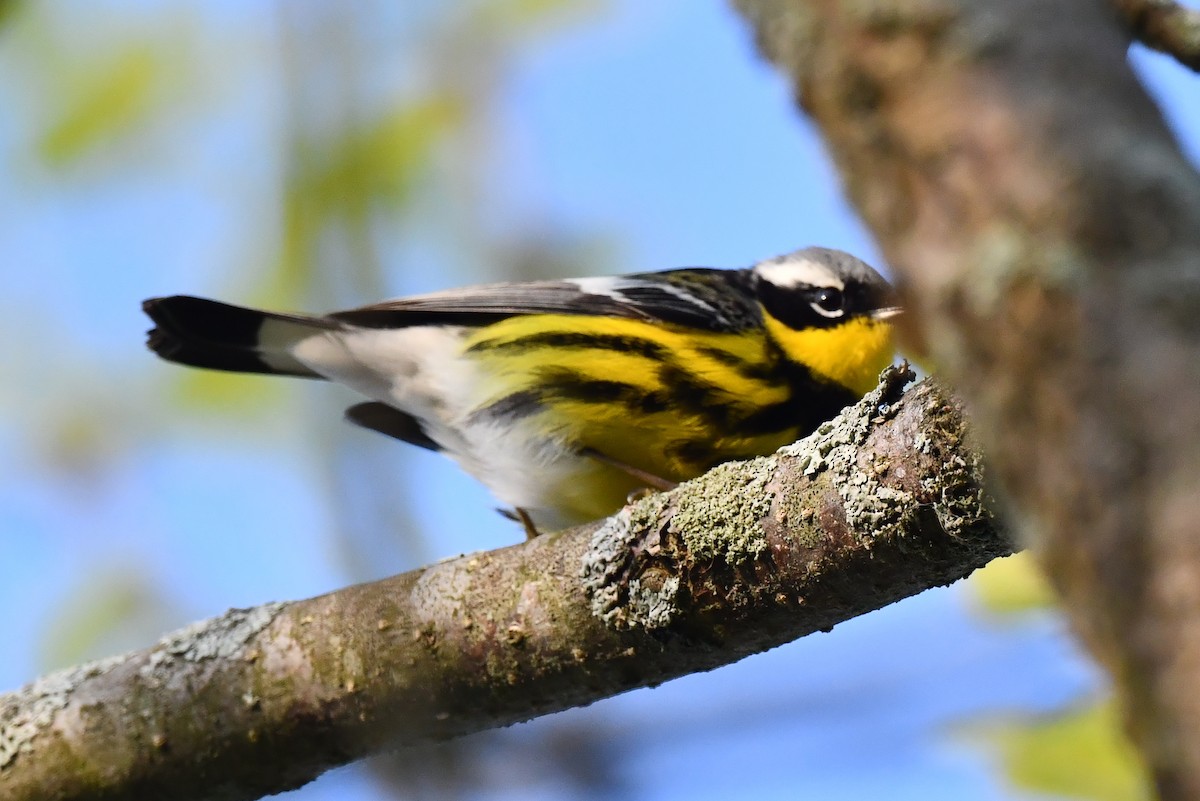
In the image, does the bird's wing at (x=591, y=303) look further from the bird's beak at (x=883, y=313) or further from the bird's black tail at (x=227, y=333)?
the bird's beak at (x=883, y=313)

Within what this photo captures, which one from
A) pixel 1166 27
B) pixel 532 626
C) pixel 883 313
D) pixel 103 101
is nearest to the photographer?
pixel 1166 27

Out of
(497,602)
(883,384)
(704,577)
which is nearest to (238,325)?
(497,602)

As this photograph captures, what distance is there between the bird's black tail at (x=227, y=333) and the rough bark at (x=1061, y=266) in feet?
11.9

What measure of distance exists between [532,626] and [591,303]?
1714mm

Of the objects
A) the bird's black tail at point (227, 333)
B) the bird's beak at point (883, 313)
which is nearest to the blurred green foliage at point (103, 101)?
the bird's black tail at point (227, 333)

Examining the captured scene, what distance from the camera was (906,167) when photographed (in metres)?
0.80

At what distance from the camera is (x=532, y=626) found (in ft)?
8.59

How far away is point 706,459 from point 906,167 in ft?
9.47

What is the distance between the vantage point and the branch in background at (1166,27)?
97 centimetres

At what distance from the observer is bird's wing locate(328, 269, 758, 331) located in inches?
159

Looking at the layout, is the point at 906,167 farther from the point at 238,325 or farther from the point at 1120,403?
the point at 238,325

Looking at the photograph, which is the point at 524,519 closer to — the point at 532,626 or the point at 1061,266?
the point at 532,626

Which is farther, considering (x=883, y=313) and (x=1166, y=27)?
(x=883, y=313)

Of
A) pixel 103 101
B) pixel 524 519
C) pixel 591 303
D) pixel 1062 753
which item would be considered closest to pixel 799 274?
pixel 591 303
